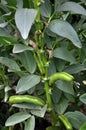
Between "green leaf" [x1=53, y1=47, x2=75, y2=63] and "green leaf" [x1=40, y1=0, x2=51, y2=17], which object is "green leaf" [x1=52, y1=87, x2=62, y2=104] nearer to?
"green leaf" [x1=53, y1=47, x2=75, y2=63]

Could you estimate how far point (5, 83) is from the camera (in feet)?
3.46

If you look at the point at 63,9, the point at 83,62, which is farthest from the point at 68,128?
the point at 63,9

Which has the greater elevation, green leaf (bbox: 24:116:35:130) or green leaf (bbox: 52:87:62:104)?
green leaf (bbox: 52:87:62:104)

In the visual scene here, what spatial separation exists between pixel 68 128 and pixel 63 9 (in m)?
0.32

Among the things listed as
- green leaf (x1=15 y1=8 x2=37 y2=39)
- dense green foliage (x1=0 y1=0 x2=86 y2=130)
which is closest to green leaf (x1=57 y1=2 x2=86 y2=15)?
dense green foliage (x1=0 y1=0 x2=86 y2=130)

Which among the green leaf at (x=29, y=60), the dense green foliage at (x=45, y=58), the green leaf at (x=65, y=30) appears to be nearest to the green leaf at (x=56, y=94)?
the dense green foliage at (x=45, y=58)

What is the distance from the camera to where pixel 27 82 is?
0.88 m

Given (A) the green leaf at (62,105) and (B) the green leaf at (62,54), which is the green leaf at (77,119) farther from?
(B) the green leaf at (62,54)

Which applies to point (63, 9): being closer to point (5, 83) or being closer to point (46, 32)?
point (46, 32)

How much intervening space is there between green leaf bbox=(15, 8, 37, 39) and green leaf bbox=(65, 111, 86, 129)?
12.5 inches

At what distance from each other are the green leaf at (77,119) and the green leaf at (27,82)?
0.15 m

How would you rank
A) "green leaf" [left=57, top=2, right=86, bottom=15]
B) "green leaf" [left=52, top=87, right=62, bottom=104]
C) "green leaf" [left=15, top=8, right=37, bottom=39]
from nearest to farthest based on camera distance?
"green leaf" [left=15, top=8, right=37, bottom=39] → "green leaf" [left=57, top=2, right=86, bottom=15] → "green leaf" [left=52, top=87, right=62, bottom=104]

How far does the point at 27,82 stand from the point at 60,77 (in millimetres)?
91

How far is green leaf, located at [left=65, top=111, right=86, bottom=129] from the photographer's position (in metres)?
0.93
